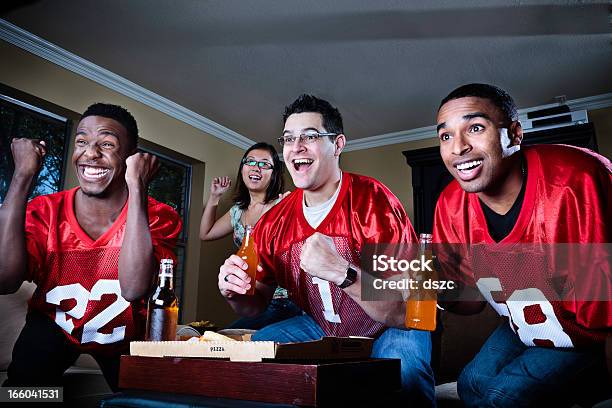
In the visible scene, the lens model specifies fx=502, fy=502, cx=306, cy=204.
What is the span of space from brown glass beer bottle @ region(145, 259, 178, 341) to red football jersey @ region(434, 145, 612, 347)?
898mm

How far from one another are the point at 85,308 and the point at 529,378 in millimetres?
1379

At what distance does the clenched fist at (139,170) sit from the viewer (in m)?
1.76

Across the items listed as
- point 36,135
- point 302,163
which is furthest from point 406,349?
point 36,135

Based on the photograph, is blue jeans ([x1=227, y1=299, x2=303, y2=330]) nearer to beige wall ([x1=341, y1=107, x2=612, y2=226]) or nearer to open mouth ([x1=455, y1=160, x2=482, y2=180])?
open mouth ([x1=455, y1=160, x2=482, y2=180])

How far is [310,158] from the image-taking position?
1.67m

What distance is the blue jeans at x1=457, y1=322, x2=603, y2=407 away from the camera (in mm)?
1208

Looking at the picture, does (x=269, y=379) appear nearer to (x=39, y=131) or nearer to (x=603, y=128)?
(x=39, y=131)

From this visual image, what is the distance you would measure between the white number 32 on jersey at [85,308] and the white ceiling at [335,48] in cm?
131

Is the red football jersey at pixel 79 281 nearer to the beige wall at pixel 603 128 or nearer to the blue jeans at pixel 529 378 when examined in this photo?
the blue jeans at pixel 529 378

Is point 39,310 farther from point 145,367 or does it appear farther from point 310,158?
point 310,158

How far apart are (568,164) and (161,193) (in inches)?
94.3

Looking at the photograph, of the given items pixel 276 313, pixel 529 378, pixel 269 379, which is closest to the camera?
pixel 269 379

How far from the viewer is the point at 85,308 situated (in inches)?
66.9

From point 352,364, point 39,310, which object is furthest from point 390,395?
point 39,310
